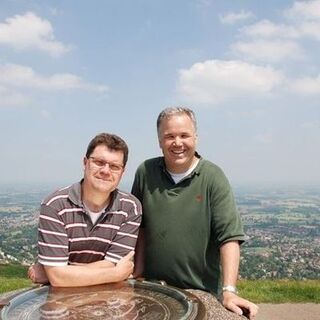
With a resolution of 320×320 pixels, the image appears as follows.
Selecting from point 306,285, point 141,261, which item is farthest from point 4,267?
point 141,261

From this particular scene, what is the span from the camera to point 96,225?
4.05 meters

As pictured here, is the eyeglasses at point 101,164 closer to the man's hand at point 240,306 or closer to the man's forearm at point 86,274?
the man's forearm at point 86,274

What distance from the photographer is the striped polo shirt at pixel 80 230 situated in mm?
3910

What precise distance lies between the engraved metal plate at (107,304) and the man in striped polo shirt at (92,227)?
0.11 meters

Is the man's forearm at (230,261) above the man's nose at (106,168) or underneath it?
underneath

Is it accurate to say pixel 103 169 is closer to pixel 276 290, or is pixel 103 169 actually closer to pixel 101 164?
pixel 101 164

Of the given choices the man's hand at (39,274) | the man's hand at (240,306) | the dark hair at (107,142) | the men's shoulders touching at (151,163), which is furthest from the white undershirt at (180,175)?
the man's hand at (39,274)

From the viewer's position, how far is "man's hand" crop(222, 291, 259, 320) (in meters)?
3.96

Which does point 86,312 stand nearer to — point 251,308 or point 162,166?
point 251,308

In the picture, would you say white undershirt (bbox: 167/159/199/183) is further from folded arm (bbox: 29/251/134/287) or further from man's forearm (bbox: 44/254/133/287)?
man's forearm (bbox: 44/254/133/287)

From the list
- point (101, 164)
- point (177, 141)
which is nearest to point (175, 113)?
point (177, 141)

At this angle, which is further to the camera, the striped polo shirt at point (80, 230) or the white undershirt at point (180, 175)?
the white undershirt at point (180, 175)

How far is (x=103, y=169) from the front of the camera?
398 centimetres

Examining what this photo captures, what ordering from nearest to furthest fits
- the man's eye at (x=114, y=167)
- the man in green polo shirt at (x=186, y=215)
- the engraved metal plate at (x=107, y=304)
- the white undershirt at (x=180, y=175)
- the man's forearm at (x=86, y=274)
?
the engraved metal plate at (x=107, y=304)
the man's forearm at (x=86, y=274)
the man's eye at (x=114, y=167)
the man in green polo shirt at (x=186, y=215)
the white undershirt at (x=180, y=175)
